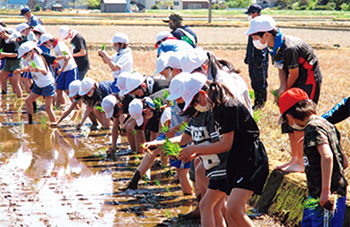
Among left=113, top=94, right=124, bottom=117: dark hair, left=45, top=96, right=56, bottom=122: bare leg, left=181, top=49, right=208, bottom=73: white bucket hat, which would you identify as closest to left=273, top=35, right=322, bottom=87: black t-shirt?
left=181, top=49, right=208, bottom=73: white bucket hat

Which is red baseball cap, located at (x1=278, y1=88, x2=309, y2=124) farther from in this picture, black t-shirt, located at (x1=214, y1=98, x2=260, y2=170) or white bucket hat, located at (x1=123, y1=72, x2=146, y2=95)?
white bucket hat, located at (x1=123, y1=72, x2=146, y2=95)

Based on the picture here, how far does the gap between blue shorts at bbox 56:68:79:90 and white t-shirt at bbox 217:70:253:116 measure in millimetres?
6463

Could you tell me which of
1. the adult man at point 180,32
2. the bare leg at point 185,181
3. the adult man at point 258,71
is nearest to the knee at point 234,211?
the bare leg at point 185,181

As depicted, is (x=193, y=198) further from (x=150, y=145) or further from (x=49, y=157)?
(x=49, y=157)

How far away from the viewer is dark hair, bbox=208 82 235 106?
184 inches

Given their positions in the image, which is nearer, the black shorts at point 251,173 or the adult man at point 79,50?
the black shorts at point 251,173

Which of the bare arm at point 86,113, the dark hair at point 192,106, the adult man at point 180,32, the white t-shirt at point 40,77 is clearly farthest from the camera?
the white t-shirt at point 40,77

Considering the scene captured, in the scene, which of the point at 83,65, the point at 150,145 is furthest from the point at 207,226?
the point at 83,65

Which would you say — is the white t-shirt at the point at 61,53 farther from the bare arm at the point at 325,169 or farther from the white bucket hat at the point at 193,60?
the bare arm at the point at 325,169

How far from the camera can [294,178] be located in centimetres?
600

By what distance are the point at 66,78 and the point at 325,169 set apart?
8126 mm

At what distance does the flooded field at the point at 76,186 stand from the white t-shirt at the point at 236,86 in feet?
4.48

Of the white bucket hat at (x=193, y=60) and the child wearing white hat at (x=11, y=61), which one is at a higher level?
the white bucket hat at (x=193, y=60)

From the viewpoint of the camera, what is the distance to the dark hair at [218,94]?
467 centimetres
